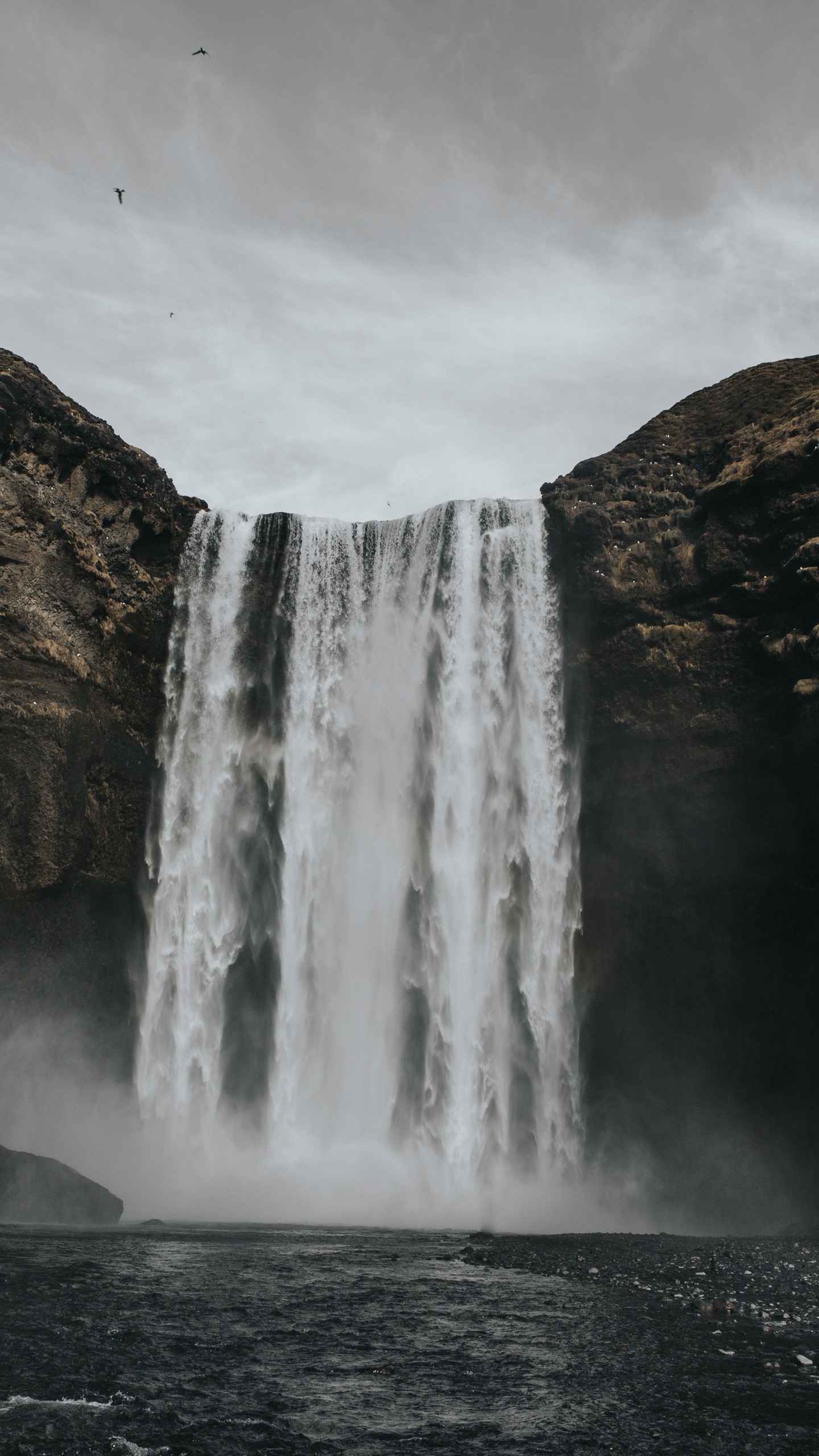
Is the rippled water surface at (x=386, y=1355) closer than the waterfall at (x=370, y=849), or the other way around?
the rippled water surface at (x=386, y=1355)

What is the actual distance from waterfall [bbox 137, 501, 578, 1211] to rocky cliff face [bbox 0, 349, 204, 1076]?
0.94 metres

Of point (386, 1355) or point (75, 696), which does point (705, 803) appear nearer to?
point (75, 696)

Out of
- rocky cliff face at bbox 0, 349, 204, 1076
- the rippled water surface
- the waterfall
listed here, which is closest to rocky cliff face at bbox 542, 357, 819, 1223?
the waterfall

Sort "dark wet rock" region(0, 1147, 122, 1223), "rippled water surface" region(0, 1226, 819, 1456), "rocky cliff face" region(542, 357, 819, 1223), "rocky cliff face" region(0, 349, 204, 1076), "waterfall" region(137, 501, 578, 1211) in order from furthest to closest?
"waterfall" region(137, 501, 578, 1211)
"rocky cliff face" region(0, 349, 204, 1076)
"rocky cliff face" region(542, 357, 819, 1223)
"dark wet rock" region(0, 1147, 122, 1223)
"rippled water surface" region(0, 1226, 819, 1456)

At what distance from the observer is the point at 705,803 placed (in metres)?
23.8

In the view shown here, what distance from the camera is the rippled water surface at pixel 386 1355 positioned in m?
7.48

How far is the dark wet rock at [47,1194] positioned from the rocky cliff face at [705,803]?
11808mm

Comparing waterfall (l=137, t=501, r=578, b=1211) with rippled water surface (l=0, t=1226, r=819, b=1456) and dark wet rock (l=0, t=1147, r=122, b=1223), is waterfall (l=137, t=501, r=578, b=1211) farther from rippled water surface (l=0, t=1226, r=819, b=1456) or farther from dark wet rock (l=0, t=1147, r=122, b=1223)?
rippled water surface (l=0, t=1226, r=819, b=1456)

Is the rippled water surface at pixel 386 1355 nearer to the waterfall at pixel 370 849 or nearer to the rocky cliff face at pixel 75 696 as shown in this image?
the waterfall at pixel 370 849

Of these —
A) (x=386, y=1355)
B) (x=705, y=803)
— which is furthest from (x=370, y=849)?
(x=386, y=1355)

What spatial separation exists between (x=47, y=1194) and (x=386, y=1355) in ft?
40.6

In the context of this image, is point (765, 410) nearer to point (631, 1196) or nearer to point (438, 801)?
point (438, 801)

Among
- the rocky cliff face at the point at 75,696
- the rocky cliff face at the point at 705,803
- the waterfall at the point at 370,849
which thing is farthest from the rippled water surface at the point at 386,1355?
the rocky cliff face at the point at 75,696

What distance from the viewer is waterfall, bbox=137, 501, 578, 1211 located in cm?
2394
